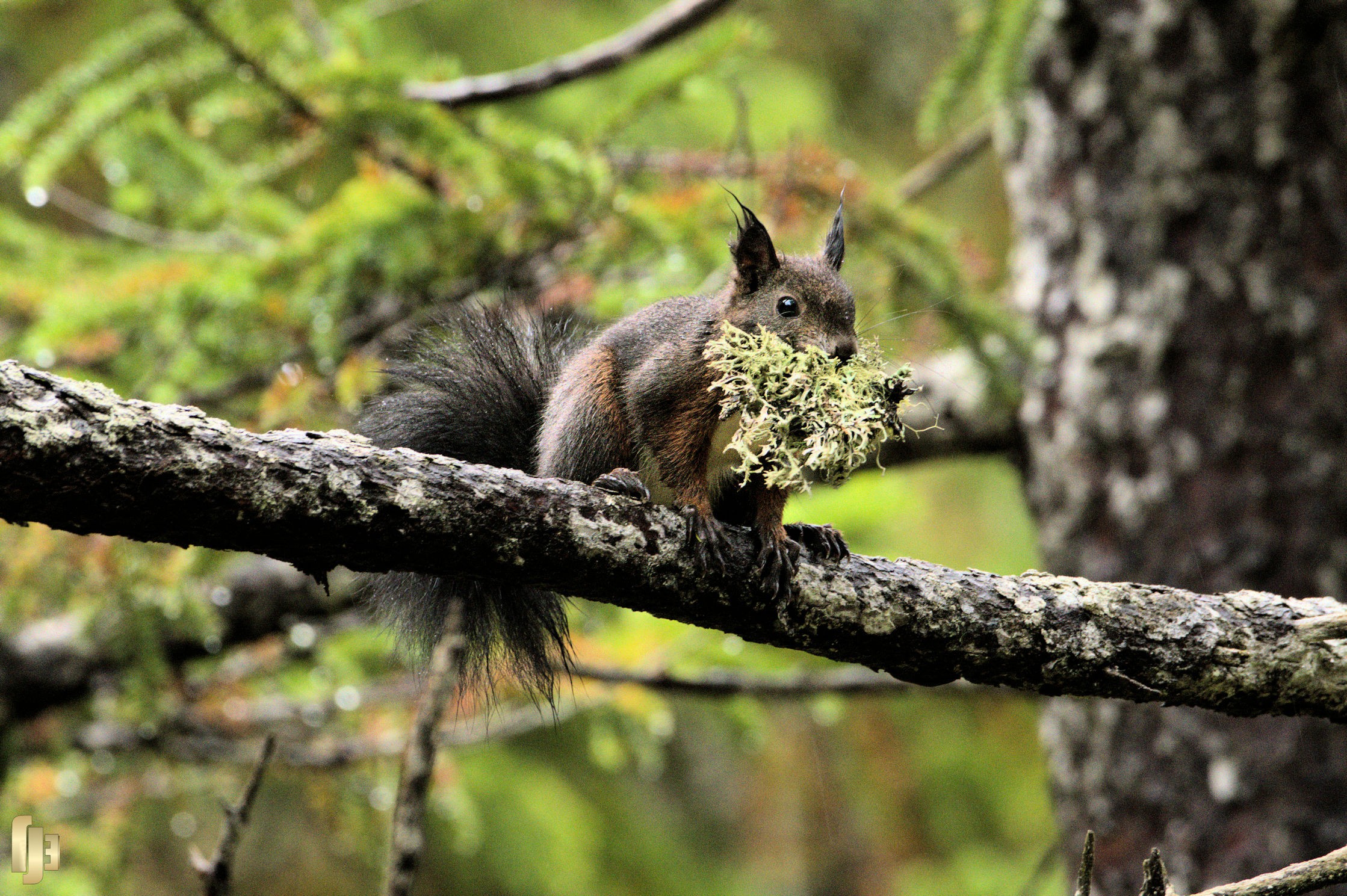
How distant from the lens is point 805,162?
8.70 feet

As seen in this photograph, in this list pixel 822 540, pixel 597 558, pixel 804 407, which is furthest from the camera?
pixel 822 540

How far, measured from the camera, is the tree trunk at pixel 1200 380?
265cm

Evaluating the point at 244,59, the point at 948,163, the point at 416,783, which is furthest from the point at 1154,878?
the point at 948,163

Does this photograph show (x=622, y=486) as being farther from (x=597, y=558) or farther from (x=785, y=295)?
(x=785, y=295)

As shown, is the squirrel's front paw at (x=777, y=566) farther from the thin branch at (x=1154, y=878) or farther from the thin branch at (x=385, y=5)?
the thin branch at (x=385, y=5)

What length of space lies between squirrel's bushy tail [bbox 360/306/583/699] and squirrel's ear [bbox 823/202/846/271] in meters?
0.64

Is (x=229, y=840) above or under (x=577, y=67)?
under

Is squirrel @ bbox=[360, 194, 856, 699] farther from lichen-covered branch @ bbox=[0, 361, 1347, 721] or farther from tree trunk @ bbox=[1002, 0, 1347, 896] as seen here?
tree trunk @ bbox=[1002, 0, 1347, 896]

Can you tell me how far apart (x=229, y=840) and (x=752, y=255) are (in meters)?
1.31

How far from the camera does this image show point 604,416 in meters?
2.06
